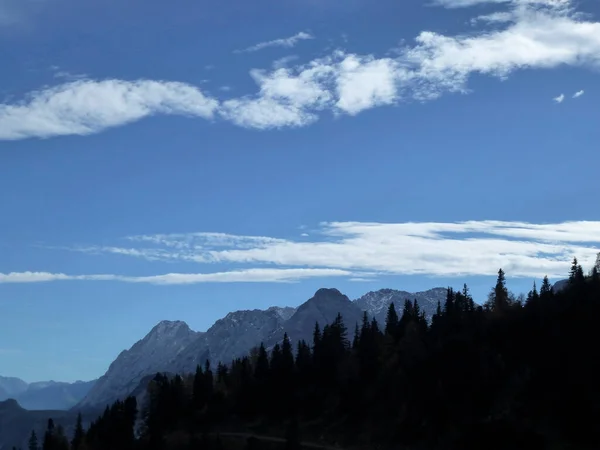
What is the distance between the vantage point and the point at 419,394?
147m

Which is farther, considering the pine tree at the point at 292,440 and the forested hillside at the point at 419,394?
the pine tree at the point at 292,440

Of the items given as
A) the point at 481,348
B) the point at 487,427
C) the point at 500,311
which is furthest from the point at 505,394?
the point at 500,311

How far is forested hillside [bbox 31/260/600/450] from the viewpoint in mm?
125125

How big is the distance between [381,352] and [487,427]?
59.4 metres

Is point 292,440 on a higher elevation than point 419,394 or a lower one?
lower

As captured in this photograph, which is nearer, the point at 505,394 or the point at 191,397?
the point at 505,394

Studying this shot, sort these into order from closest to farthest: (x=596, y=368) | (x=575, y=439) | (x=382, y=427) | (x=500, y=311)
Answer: (x=575, y=439), (x=596, y=368), (x=382, y=427), (x=500, y=311)

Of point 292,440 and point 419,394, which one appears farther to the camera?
point 419,394

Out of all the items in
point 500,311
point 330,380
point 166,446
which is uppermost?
point 500,311

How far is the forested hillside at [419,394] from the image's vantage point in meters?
125

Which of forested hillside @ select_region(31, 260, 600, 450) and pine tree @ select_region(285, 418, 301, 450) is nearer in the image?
forested hillside @ select_region(31, 260, 600, 450)

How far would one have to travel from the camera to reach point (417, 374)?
155m

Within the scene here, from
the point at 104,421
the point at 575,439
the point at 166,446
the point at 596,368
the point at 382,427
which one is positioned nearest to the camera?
the point at 575,439

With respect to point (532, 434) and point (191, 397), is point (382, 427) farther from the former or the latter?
point (191, 397)
